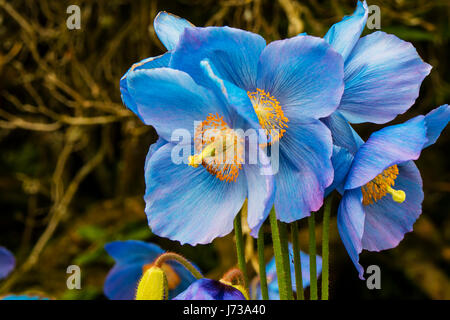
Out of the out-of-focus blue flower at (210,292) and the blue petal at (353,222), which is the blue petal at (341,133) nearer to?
the blue petal at (353,222)

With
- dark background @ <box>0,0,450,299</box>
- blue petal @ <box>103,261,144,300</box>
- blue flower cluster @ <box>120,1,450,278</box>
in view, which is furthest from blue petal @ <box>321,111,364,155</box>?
dark background @ <box>0,0,450,299</box>

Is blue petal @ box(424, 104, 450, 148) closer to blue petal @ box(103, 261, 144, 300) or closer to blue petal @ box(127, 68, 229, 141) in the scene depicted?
blue petal @ box(127, 68, 229, 141)

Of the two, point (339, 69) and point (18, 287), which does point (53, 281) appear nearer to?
point (18, 287)

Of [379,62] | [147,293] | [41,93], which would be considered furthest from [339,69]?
[41,93]

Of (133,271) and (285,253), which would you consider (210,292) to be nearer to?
(285,253)

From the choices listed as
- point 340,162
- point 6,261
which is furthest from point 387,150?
point 6,261

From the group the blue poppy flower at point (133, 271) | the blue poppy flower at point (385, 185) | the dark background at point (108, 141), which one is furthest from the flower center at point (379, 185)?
the dark background at point (108, 141)
